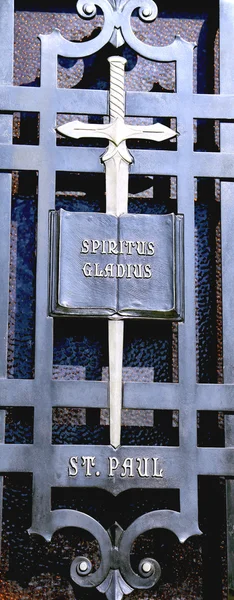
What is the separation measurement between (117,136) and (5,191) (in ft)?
1.04

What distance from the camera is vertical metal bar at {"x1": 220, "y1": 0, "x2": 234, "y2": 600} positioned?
6.92 feet

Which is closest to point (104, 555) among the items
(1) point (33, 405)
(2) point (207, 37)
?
(1) point (33, 405)

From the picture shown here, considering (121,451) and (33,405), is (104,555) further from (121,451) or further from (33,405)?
(33,405)

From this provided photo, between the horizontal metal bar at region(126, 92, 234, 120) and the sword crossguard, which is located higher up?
the horizontal metal bar at region(126, 92, 234, 120)

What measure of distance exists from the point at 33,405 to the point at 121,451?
0.24 metres

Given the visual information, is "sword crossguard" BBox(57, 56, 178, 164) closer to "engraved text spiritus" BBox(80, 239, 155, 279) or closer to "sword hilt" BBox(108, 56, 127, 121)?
"sword hilt" BBox(108, 56, 127, 121)

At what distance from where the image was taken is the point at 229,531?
6.92ft

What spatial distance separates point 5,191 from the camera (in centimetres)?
222

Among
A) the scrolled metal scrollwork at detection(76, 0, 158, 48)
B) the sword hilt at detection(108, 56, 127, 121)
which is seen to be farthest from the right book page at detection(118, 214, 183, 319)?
the scrolled metal scrollwork at detection(76, 0, 158, 48)

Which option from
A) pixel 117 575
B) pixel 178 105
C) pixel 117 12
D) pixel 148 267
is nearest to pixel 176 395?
pixel 148 267

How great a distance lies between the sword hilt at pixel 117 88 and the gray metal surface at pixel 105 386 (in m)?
0.02

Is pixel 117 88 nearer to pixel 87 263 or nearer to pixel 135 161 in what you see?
pixel 135 161

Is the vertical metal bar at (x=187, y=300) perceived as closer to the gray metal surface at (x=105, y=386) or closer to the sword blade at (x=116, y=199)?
the gray metal surface at (x=105, y=386)

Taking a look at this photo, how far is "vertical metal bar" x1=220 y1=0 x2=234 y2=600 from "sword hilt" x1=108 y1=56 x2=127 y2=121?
0.26 meters
